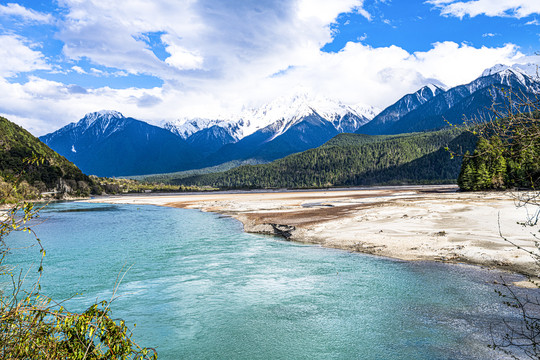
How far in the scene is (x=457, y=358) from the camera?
12.2 m

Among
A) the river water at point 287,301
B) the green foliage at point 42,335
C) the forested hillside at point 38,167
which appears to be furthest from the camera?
the forested hillside at point 38,167

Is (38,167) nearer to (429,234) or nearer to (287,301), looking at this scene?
(287,301)

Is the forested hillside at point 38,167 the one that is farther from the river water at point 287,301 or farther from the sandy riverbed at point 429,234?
the sandy riverbed at point 429,234

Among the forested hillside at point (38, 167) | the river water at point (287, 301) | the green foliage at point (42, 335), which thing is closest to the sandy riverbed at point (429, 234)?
the river water at point (287, 301)

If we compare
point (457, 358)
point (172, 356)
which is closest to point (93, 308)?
point (172, 356)

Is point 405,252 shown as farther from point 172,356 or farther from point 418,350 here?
point 172,356

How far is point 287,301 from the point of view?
18.7m

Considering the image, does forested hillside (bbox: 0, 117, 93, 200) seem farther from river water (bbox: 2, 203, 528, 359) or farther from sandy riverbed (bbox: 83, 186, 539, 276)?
sandy riverbed (bbox: 83, 186, 539, 276)

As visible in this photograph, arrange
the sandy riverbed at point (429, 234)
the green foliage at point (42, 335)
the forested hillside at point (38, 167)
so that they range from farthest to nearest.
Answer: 1. the forested hillside at point (38, 167)
2. the sandy riverbed at point (429, 234)
3. the green foliage at point (42, 335)

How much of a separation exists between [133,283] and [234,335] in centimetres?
1089

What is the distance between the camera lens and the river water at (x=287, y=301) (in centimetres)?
1380

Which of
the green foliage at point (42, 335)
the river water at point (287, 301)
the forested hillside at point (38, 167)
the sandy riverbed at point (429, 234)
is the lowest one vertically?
the river water at point (287, 301)

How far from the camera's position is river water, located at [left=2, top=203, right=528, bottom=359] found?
13805mm

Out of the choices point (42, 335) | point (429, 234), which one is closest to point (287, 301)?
point (42, 335)
